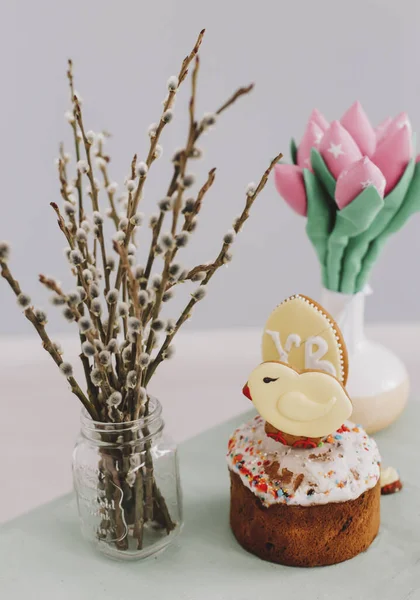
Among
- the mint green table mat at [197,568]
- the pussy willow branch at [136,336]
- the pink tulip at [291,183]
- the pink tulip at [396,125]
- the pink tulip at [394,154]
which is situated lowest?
the mint green table mat at [197,568]

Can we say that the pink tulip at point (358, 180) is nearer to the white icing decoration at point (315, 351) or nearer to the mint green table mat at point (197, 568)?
the white icing decoration at point (315, 351)

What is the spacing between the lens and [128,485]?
840mm

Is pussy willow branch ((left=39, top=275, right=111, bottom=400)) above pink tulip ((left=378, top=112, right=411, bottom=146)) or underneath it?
underneath

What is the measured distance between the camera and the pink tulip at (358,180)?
1021mm

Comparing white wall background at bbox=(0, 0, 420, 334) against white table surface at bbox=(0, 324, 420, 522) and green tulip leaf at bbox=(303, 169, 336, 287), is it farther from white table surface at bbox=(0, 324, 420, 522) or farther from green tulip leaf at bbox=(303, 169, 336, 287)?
green tulip leaf at bbox=(303, 169, 336, 287)

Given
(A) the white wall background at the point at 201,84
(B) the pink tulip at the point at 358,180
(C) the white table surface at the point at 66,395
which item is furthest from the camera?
(C) the white table surface at the point at 66,395

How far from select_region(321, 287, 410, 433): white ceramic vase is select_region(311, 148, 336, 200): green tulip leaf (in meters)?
0.17

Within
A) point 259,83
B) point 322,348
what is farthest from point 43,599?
point 259,83

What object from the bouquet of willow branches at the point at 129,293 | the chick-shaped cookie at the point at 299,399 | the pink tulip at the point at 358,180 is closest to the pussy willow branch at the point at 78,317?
the bouquet of willow branches at the point at 129,293

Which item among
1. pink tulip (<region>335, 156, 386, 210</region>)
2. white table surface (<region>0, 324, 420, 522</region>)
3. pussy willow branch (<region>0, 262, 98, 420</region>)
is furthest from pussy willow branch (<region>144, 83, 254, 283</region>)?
white table surface (<region>0, 324, 420, 522</region>)

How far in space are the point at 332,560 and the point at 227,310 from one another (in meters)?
1.07

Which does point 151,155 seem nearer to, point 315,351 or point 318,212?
point 315,351

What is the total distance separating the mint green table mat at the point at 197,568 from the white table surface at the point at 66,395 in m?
0.80

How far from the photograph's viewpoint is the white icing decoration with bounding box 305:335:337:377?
2.92 feet
